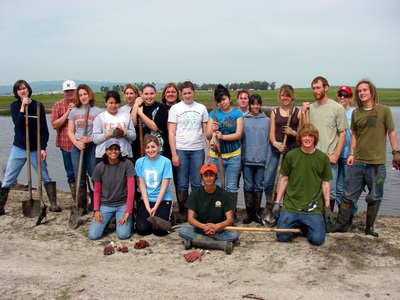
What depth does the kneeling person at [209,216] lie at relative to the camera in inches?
200

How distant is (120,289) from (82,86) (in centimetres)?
350

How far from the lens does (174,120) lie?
5836 millimetres

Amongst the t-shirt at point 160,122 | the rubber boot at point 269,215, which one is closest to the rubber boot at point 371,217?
the rubber boot at point 269,215

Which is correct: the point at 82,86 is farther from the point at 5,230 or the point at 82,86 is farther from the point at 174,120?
the point at 5,230

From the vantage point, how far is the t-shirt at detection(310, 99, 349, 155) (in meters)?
5.49

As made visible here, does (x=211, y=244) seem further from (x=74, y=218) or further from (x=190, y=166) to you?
(x=74, y=218)

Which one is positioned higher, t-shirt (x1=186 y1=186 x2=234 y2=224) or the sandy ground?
t-shirt (x1=186 y1=186 x2=234 y2=224)

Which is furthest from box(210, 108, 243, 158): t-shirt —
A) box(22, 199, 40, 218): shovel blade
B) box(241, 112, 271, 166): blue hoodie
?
box(22, 199, 40, 218): shovel blade

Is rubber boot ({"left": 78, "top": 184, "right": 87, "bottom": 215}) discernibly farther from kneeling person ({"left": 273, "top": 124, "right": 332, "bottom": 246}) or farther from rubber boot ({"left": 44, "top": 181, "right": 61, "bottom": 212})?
kneeling person ({"left": 273, "top": 124, "right": 332, "bottom": 246})

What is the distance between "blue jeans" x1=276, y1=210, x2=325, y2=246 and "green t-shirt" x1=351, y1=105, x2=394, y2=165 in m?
1.06

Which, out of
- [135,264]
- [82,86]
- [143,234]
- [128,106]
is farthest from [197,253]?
[82,86]

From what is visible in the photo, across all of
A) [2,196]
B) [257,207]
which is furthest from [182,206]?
[2,196]

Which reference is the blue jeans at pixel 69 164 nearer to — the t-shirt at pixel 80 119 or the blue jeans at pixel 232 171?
the t-shirt at pixel 80 119

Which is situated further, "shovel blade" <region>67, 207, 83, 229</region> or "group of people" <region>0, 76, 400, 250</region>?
"shovel blade" <region>67, 207, 83, 229</region>
